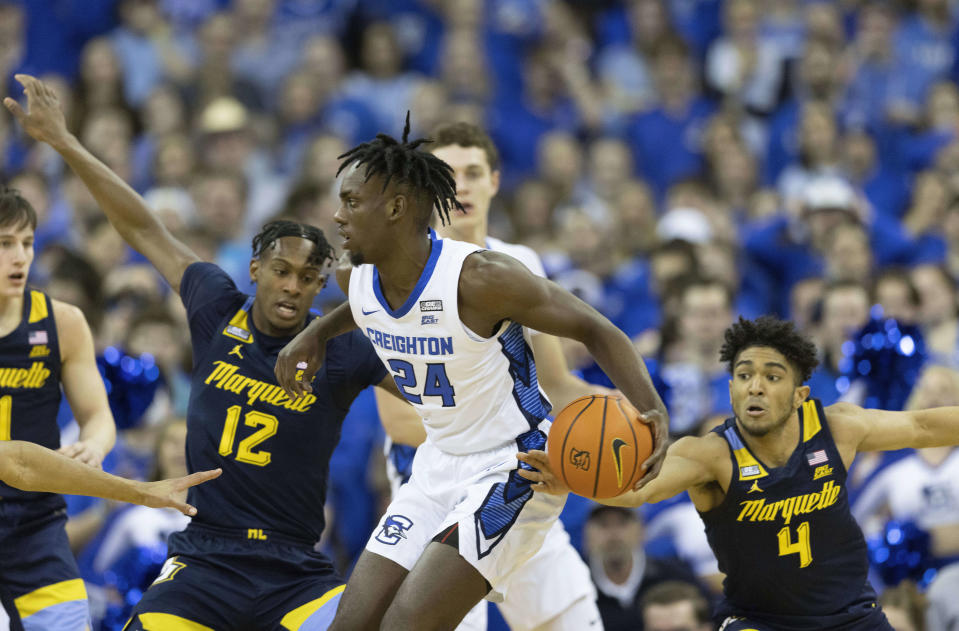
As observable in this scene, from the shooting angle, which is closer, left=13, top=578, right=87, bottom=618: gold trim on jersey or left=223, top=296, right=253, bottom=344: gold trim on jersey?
left=13, top=578, right=87, bottom=618: gold trim on jersey

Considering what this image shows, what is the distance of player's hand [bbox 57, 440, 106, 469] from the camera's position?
18.7ft

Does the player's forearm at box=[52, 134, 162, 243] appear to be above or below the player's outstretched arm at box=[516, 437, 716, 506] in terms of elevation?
above

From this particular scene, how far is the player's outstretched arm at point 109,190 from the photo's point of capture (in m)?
6.04

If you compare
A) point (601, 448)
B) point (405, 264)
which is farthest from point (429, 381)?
point (601, 448)

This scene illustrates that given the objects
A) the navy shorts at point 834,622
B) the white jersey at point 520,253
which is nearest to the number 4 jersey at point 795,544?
the navy shorts at point 834,622

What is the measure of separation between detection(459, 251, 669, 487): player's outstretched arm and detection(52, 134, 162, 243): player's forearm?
183 cm

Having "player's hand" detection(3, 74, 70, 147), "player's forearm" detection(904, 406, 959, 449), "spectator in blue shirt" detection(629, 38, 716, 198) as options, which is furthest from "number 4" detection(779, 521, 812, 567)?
"spectator in blue shirt" detection(629, 38, 716, 198)

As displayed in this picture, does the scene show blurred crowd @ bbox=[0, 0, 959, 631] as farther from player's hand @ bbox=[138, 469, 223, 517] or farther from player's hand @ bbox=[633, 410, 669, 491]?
player's hand @ bbox=[633, 410, 669, 491]

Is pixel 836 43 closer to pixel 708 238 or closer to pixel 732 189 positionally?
pixel 732 189

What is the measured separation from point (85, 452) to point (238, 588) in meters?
0.98

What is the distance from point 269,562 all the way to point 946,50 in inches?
422

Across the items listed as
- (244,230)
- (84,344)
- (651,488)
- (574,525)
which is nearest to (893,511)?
(574,525)

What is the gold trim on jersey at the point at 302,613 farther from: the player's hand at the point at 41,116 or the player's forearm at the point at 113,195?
the player's hand at the point at 41,116

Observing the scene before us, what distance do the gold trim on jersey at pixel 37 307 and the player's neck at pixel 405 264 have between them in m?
1.83
